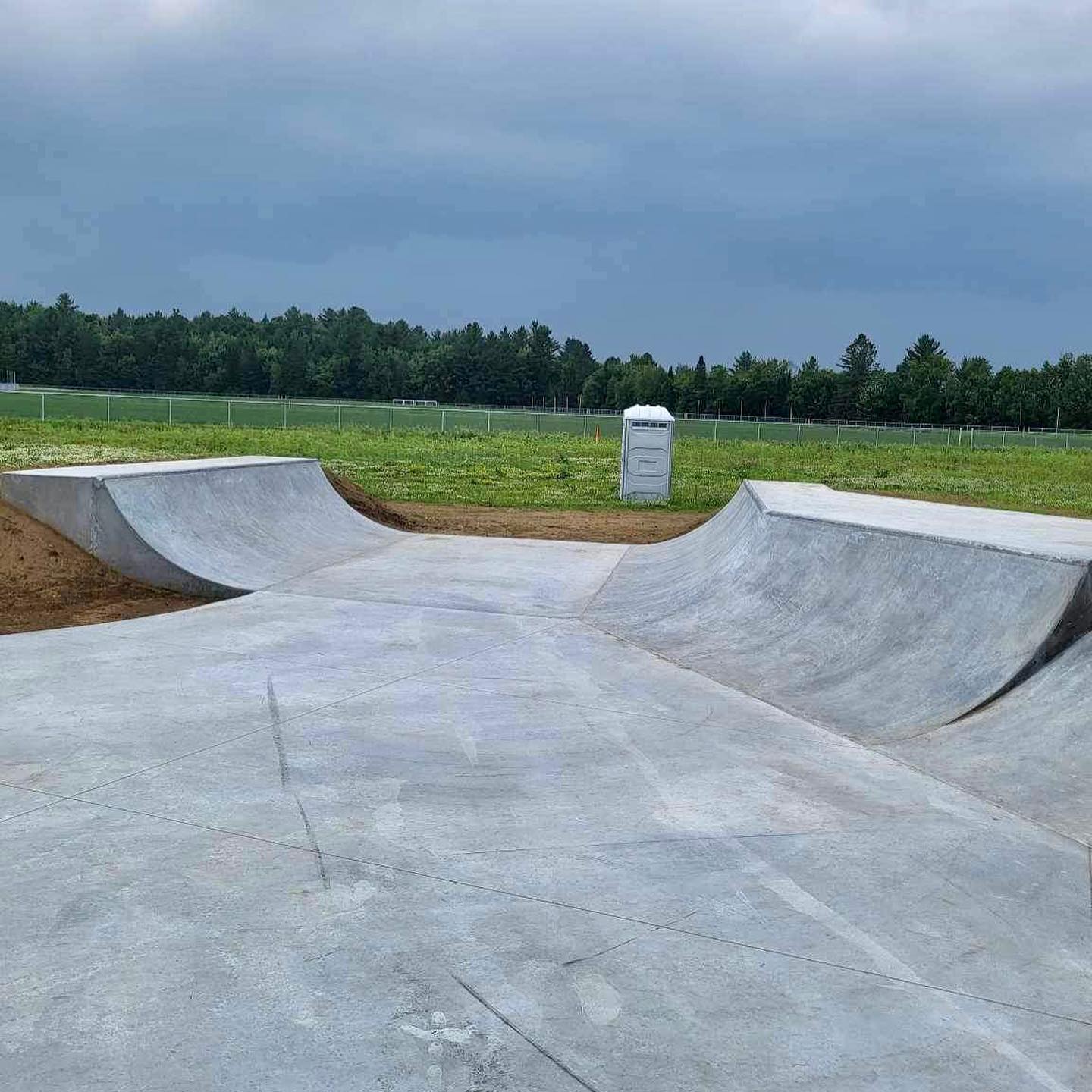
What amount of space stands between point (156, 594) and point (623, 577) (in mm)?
4637

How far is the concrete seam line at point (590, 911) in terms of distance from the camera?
128 inches

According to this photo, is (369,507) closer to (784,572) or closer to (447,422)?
(784,572)

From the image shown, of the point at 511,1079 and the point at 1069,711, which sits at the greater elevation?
the point at 1069,711

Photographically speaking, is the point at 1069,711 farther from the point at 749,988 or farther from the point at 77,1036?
the point at 77,1036

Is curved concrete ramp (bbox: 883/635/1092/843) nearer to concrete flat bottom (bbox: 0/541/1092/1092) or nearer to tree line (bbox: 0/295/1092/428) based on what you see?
concrete flat bottom (bbox: 0/541/1092/1092)

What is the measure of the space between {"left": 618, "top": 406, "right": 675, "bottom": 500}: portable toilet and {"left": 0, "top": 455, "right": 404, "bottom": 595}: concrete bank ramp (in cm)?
809

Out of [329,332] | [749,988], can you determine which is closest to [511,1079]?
[749,988]

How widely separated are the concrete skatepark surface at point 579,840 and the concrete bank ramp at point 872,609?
3 centimetres

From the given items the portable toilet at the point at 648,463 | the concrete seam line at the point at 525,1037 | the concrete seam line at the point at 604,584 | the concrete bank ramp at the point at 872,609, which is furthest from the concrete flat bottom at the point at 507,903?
the portable toilet at the point at 648,463

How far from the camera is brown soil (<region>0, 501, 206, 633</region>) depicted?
9.38 m

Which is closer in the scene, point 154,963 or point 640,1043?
point 640,1043

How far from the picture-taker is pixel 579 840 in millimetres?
4441

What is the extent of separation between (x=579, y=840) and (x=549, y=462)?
2730 cm

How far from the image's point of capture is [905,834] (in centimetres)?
458
